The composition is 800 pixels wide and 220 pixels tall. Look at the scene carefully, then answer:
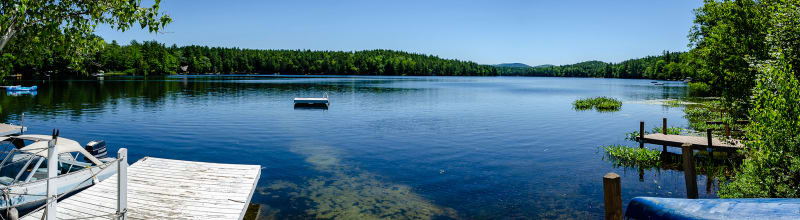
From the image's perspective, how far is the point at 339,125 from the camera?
39.2m

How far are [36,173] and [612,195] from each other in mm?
16529

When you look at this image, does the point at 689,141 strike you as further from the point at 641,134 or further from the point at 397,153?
the point at 397,153

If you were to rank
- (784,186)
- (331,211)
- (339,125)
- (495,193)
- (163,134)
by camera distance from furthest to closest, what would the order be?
(339,125) → (163,134) → (495,193) → (331,211) → (784,186)

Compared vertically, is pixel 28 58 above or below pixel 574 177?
above

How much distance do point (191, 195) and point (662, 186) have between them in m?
18.9

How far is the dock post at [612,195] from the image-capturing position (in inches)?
314

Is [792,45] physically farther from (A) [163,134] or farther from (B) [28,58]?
(A) [163,134]

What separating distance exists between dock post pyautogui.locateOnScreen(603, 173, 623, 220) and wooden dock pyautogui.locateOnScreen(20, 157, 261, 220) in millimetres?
9185

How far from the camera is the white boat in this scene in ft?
40.4

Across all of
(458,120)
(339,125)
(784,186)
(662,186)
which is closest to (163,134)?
(339,125)

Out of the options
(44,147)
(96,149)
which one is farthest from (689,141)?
(96,149)

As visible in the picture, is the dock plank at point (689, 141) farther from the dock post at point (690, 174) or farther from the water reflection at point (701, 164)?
the dock post at point (690, 174)

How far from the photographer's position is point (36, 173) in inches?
563

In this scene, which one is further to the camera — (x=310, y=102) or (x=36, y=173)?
(x=310, y=102)
